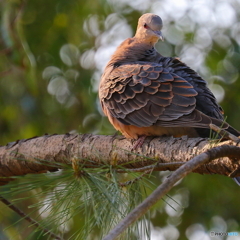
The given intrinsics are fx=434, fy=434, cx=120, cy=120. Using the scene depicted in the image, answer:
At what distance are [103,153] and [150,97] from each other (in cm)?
67

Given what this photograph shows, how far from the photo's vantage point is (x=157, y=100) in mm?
3283

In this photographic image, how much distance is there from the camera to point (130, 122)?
134 inches

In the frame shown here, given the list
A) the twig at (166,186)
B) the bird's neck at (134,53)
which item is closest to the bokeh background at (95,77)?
the bird's neck at (134,53)

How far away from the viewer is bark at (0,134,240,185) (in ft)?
7.36

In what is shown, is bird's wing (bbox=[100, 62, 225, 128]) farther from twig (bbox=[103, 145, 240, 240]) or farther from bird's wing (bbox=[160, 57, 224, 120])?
twig (bbox=[103, 145, 240, 240])

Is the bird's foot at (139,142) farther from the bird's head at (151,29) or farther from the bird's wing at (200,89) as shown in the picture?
→ the bird's head at (151,29)

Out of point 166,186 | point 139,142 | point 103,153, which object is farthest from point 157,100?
point 166,186

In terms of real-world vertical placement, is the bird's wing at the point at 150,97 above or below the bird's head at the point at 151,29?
below

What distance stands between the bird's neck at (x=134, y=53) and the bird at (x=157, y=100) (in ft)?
0.20

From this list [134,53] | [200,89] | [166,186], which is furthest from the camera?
[134,53]

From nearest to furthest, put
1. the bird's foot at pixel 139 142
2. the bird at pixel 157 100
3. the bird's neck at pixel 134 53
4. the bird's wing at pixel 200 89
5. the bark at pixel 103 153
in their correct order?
the bark at pixel 103 153 < the bird's foot at pixel 139 142 < the bird at pixel 157 100 < the bird's wing at pixel 200 89 < the bird's neck at pixel 134 53

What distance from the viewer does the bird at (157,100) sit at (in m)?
3.13

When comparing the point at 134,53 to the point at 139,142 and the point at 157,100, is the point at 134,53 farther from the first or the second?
the point at 139,142

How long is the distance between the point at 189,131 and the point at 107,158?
0.73m
